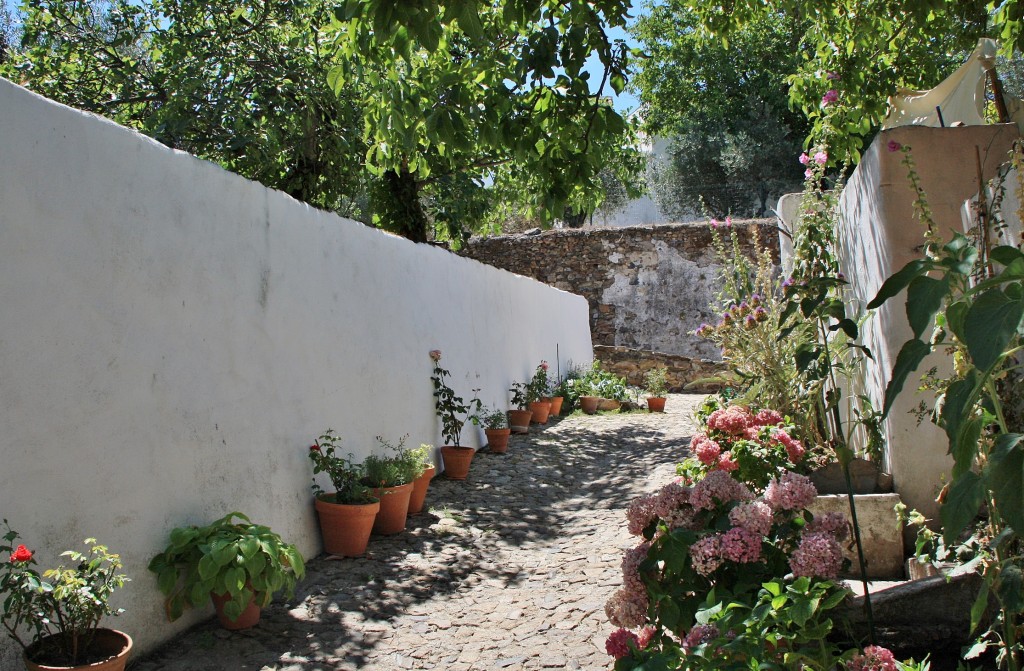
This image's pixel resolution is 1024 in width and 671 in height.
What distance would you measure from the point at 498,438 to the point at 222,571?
474 centimetres

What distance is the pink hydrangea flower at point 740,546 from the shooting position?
2.00 m

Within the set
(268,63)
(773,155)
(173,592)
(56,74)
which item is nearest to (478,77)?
(173,592)

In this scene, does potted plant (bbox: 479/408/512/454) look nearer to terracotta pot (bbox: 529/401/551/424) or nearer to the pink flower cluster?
terracotta pot (bbox: 529/401/551/424)

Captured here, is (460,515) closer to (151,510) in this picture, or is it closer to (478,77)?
(151,510)

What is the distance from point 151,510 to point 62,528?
1.52 ft

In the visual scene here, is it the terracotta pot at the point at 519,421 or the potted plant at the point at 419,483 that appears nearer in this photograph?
the potted plant at the point at 419,483

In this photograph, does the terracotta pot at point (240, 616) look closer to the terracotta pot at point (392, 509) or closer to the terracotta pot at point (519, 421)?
the terracotta pot at point (392, 509)

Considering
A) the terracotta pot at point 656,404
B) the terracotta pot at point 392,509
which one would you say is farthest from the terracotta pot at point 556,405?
the terracotta pot at point 392,509

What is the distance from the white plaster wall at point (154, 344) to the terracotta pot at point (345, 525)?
91 mm

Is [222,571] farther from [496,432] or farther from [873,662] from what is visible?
[496,432]

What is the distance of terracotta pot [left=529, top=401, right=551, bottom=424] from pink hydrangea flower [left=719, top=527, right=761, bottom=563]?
300 inches

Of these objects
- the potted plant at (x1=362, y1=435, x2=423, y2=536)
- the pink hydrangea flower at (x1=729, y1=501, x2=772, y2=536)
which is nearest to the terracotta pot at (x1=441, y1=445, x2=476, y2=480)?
the potted plant at (x1=362, y1=435, x2=423, y2=536)

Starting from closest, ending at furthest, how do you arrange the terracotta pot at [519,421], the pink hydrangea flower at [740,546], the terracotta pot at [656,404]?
the pink hydrangea flower at [740,546] → the terracotta pot at [519,421] → the terracotta pot at [656,404]

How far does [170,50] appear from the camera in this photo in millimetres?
7105
